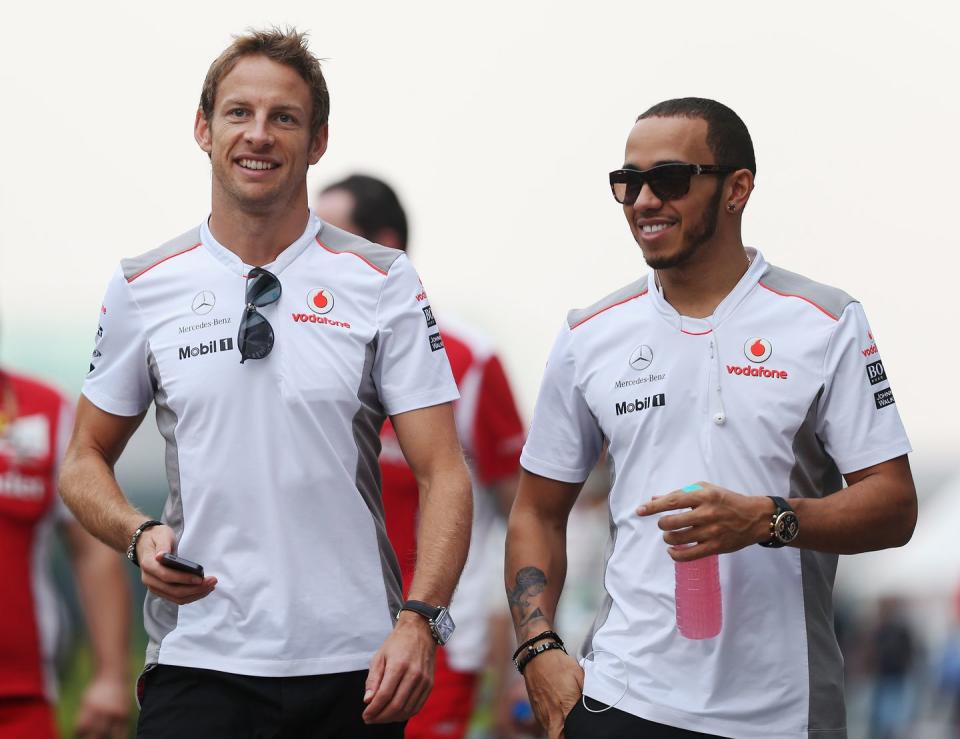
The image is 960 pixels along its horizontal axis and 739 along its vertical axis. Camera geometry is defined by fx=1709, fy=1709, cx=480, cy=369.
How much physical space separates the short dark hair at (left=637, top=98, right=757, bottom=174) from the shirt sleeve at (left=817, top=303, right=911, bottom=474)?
21.4 inches

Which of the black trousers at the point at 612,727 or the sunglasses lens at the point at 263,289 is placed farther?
the sunglasses lens at the point at 263,289

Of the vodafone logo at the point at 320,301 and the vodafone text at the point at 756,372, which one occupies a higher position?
the vodafone logo at the point at 320,301

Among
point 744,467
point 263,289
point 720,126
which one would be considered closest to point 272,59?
point 263,289

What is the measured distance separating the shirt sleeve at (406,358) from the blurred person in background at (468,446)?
1944 mm

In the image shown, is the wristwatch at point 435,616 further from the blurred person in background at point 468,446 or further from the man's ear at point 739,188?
the blurred person in background at point 468,446

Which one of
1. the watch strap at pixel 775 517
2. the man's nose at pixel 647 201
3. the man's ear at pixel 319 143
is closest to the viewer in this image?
the watch strap at pixel 775 517

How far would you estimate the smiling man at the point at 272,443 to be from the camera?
14.1ft

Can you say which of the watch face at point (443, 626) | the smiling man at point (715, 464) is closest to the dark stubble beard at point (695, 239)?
the smiling man at point (715, 464)

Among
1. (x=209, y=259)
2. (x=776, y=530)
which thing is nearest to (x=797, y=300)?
(x=776, y=530)

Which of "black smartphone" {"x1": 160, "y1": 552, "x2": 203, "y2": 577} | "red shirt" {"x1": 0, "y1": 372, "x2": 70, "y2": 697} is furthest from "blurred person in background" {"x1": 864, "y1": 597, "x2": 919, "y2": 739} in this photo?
"black smartphone" {"x1": 160, "y1": 552, "x2": 203, "y2": 577}

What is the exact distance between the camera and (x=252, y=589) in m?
4.35

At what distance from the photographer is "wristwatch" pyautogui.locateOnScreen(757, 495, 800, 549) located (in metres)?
4.19

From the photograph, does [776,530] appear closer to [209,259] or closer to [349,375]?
[349,375]

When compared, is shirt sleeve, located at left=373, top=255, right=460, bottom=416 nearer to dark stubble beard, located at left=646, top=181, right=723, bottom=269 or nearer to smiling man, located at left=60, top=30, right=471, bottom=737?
smiling man, located at left=60, top=30, right=471, bottom=737
